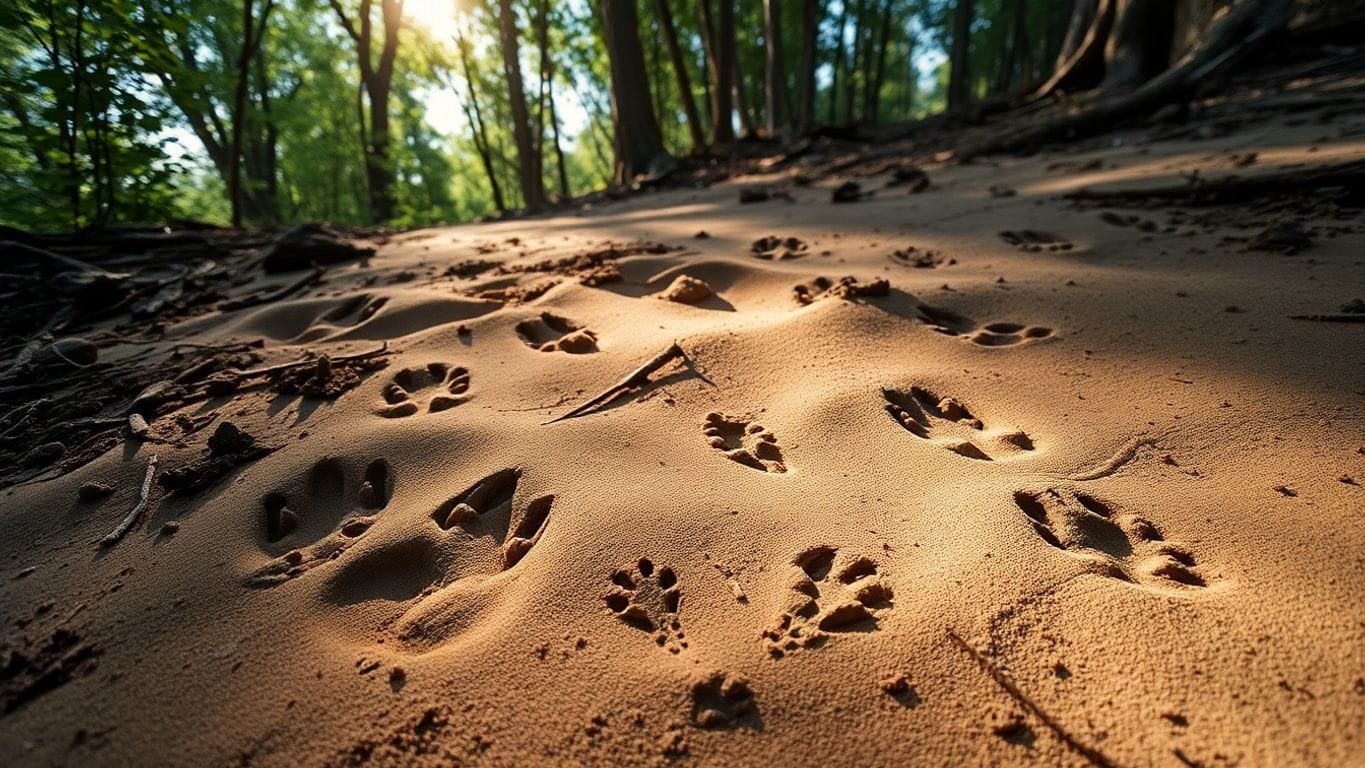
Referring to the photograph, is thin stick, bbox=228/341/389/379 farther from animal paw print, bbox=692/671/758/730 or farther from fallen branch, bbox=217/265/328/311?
animal paw print, bbox=692/671/758/730

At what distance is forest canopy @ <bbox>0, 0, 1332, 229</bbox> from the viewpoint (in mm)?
3492

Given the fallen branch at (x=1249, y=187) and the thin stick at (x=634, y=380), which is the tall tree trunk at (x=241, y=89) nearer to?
the thin stick at (x=634, y=380)

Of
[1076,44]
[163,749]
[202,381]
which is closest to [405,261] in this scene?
[202,381]

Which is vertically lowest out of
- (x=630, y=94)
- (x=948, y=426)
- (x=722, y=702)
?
(x=722, y=702)

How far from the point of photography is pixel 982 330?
190 centimetres

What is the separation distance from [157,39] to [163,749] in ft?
14.5

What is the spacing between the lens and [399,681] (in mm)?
904

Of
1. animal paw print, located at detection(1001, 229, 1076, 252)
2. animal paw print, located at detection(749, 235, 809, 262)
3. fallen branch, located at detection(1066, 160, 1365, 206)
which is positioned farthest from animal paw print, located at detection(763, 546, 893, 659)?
fallen branch, located at detection(1066, 160, 1365, 206)

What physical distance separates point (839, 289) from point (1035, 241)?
123 centimetres

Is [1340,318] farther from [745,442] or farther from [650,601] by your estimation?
[650,601]

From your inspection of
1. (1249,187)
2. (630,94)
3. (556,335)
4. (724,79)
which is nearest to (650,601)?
(556,335)

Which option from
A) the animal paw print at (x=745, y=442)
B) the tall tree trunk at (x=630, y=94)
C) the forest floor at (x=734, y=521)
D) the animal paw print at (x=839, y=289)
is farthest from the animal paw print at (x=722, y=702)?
the tall tree trunk at (x=630, y=94)

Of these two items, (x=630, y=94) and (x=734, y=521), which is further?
(x=630, y=94)

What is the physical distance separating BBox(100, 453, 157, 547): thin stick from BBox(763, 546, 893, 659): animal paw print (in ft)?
4.77
